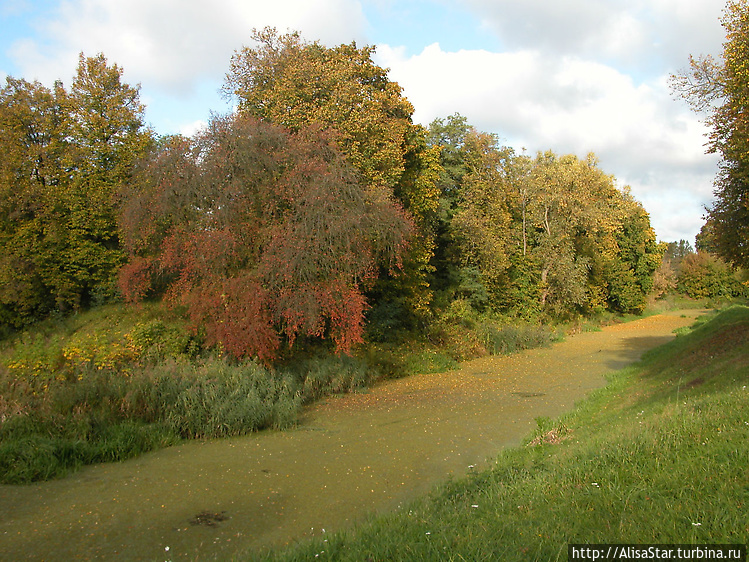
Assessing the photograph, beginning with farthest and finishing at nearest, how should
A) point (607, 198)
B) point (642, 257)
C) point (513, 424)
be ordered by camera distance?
1. point (642, 257)
2. point (607, 198)
3. point (513, 424)

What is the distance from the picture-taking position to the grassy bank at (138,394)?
9.45m

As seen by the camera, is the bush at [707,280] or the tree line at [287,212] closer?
the tree line at [287,212]

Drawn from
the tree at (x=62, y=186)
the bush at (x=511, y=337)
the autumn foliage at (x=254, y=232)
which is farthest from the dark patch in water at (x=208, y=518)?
the bush at (x=511, y=337)

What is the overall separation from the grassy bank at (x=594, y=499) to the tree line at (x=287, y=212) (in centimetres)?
704

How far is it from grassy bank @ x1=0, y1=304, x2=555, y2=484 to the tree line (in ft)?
3.16

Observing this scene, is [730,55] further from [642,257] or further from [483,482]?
[642,257]

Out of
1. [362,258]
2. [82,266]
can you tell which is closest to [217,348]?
[362,258]

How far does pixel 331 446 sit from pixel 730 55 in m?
12.8

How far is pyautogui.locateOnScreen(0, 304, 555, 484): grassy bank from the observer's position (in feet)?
31.0

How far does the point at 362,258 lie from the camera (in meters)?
14.1

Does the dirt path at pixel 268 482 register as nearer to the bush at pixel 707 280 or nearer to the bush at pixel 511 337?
the bush at pixel 511 337

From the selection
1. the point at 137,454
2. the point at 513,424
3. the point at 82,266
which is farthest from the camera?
the point at 82,266

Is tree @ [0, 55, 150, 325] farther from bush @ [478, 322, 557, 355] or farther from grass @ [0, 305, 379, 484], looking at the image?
bush @ [478, 322, 557, 355]

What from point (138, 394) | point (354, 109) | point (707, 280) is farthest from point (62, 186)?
point (707, 280)
